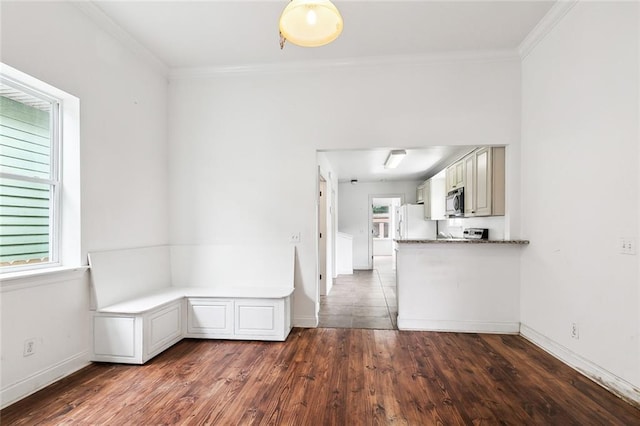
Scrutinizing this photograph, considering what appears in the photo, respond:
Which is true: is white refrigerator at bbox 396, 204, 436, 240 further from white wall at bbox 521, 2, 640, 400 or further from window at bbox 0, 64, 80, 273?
window at bbox 0, 64, 80, 273

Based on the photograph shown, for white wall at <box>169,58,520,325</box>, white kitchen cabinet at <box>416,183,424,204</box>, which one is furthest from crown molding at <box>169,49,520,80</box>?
white kitchen cabinet at <box>416,183,424,204</box>

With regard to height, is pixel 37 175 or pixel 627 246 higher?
pixel 37 175

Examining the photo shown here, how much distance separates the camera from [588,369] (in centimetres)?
244

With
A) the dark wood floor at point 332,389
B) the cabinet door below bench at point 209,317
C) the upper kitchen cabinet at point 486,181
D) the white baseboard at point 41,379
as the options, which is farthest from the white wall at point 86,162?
the upper kitchen cabinet at point 486,181

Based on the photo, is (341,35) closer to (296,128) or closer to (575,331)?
(296,128)

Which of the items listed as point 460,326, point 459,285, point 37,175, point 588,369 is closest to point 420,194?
point 459,285

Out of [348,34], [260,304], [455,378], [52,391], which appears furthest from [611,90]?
[52,391]

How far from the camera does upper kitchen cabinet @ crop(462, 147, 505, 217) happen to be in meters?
3.60

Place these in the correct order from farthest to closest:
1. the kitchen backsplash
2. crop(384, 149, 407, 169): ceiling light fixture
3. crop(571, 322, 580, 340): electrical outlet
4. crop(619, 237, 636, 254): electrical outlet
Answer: crop(384, 149, 407, 169): ceiling light fixture < the kitchen backsplash < crop(571, 322, 580, 340): electrical outlet < crop(619, 237, 636, 254): electrical outlet

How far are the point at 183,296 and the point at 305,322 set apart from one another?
1.39 m

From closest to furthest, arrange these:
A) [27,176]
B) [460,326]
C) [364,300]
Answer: [27,176] → [460,326] → [364,300]

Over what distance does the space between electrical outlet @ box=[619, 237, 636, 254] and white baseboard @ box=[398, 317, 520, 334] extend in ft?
5.22

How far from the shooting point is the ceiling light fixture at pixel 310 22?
168 centimetres

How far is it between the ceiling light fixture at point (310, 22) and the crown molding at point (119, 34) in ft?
6.86
